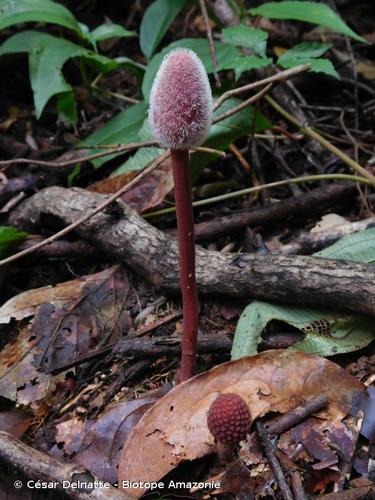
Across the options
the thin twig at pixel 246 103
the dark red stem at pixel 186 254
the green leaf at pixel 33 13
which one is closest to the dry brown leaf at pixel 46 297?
the dark red stem at pixel 186 254

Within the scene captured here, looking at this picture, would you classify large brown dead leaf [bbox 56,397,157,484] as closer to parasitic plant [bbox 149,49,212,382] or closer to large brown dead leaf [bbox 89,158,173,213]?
parasitic plant [bbox 149,49,212,382]

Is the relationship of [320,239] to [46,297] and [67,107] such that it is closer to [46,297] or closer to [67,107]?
[46,297]

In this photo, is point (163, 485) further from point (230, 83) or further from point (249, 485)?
point (230, 83)

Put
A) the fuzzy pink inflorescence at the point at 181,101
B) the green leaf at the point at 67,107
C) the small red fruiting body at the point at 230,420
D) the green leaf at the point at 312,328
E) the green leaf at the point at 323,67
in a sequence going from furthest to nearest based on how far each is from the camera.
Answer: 1. the green leaf at the point at 67,107
2. the green leaf at the point at 323,67
3. the green leaf at the point at 312,328
4. the small red fruiting body at the point at 230,420
5. the fuzzy pink inflorescence at the point at 181,101

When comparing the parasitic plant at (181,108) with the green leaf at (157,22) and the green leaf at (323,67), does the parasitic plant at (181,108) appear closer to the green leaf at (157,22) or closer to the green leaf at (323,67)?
the green leaf at (323,67)

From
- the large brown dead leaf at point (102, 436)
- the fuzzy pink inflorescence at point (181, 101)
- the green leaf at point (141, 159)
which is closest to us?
the fuzzy pink inflorescence at point (181, 101)

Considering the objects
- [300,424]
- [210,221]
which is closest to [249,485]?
[300,424]

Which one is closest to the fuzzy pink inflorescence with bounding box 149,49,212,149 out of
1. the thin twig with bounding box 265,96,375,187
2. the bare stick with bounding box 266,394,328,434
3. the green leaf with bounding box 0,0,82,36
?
the bare stick with bounding box 266,394,328,434
